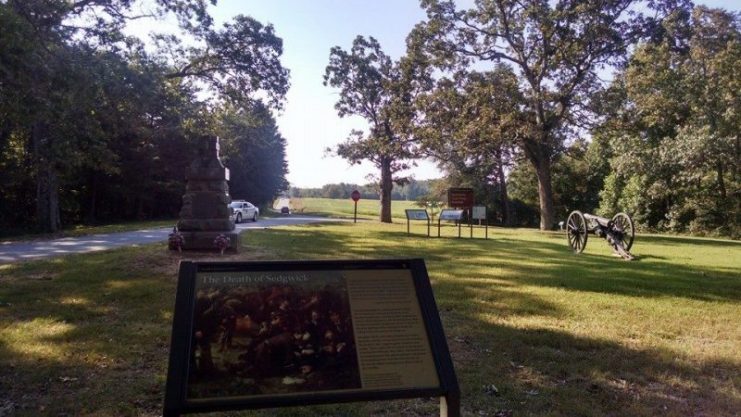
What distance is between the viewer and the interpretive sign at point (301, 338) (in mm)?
2848

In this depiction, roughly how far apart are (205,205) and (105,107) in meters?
6.46

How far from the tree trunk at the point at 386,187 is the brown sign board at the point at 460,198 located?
660 inches

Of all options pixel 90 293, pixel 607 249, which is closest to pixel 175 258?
pixel 90 293

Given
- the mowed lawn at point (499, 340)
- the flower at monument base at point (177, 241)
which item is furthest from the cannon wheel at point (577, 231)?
the flower at monument base at point (177, 241)

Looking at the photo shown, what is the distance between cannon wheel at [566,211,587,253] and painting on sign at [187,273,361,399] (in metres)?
13.2

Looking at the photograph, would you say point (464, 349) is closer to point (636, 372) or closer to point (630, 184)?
point (636, 372)

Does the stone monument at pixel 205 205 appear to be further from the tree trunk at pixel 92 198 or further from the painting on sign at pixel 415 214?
the tree trunk at pixel 92 198

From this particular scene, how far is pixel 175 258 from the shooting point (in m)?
11.6

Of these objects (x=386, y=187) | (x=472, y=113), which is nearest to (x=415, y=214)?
(x=472, y=113)

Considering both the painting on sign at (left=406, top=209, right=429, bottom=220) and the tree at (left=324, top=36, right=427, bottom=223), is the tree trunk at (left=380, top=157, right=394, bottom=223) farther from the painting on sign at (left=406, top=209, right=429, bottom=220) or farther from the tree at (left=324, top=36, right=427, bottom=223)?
the painting on sign at (left=406, top=209, right=429, bottom=220)

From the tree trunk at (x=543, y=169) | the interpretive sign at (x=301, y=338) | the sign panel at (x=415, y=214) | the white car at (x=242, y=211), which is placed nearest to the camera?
the interpretive sign at (x=301, y=338)

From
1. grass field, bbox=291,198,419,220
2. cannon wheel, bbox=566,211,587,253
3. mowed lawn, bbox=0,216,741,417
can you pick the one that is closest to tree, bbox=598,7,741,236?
cannon wheel, bbox=566,211,587,253

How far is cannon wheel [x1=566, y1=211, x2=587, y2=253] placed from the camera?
1511 centimetres

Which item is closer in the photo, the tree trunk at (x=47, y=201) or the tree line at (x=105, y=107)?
the tree line at (x=105, y=107)
